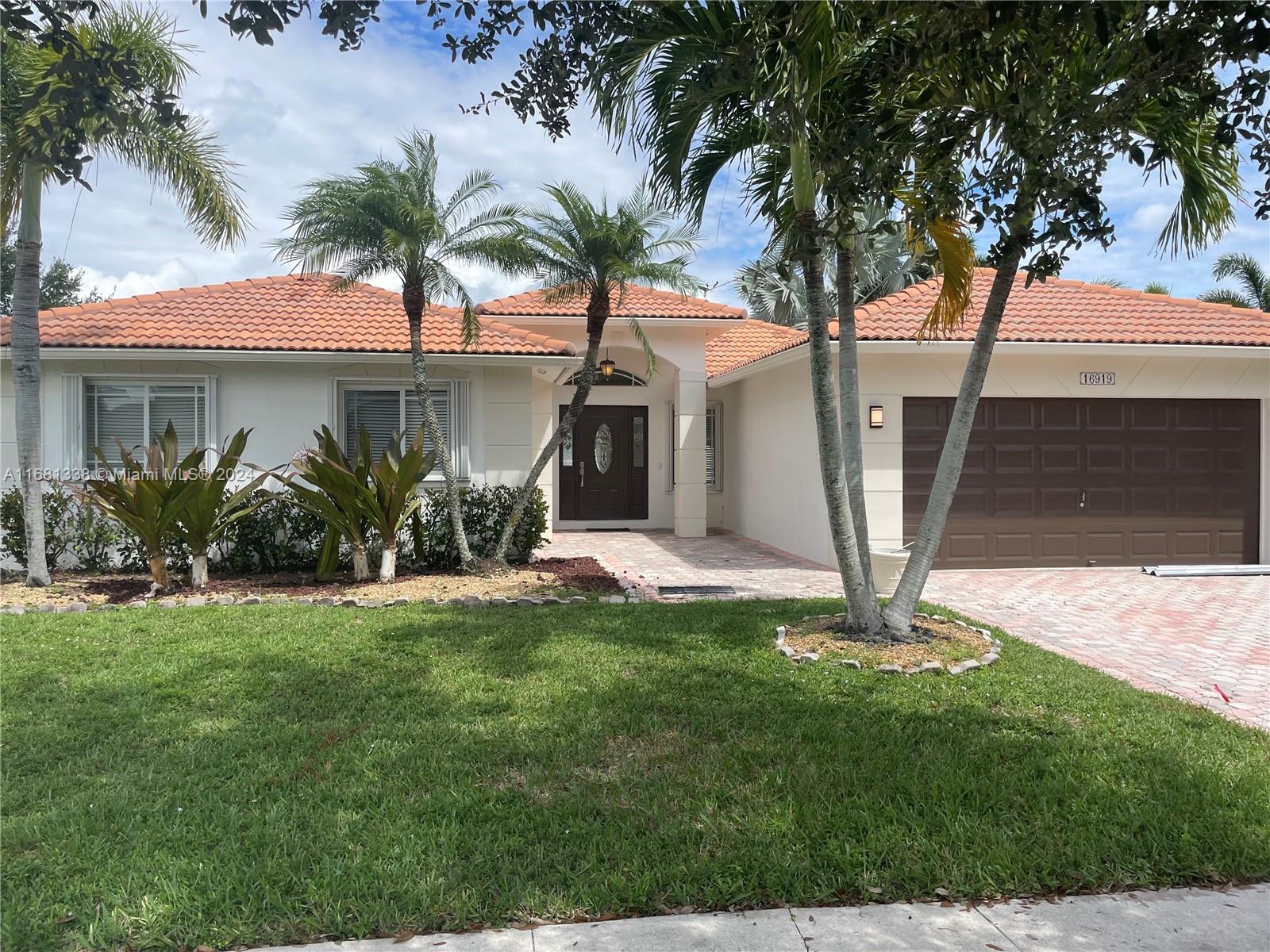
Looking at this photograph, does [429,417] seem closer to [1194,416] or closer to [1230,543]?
[1194,416]

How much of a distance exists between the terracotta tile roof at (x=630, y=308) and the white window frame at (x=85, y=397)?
17.7 feet

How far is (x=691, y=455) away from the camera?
1703 centimetres

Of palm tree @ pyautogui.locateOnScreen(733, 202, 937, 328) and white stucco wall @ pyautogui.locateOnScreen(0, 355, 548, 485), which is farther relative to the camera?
palm tree @ pyautogui.locateOnScreen(733, 202, 937, 328)

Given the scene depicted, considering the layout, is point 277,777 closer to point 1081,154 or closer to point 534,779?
point 534,779

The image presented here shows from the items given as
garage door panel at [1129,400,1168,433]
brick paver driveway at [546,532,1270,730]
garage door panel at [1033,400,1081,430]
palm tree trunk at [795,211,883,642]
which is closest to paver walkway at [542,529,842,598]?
brick paver driveway at [546,532,1270,730]

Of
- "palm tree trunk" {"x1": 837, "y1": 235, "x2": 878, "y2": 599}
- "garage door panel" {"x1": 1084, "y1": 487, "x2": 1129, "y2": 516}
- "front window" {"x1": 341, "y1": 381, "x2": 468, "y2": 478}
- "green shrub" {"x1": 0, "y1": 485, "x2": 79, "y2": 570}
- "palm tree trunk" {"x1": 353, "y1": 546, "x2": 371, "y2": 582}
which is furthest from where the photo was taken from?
"garage door panel" {"x1": 1084, "y1": 487, "x2": 1129, "y2": 516}

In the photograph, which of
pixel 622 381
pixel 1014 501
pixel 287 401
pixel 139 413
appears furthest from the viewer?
pixel 622 381

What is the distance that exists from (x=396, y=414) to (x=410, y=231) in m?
3.76

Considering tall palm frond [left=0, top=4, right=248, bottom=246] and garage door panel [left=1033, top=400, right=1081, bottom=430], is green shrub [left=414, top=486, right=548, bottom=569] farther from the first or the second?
garage door panel [left=1033, top=400, right=1081, bottom=430]

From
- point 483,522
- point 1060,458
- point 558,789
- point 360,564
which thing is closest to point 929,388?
point 1060,458

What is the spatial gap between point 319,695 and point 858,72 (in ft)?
20.1

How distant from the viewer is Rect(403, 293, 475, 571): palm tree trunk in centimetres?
1033

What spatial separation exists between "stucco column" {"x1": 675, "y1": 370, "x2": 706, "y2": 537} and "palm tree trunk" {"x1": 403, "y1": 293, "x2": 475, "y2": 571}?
662 cm

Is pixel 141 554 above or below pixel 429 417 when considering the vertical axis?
below
